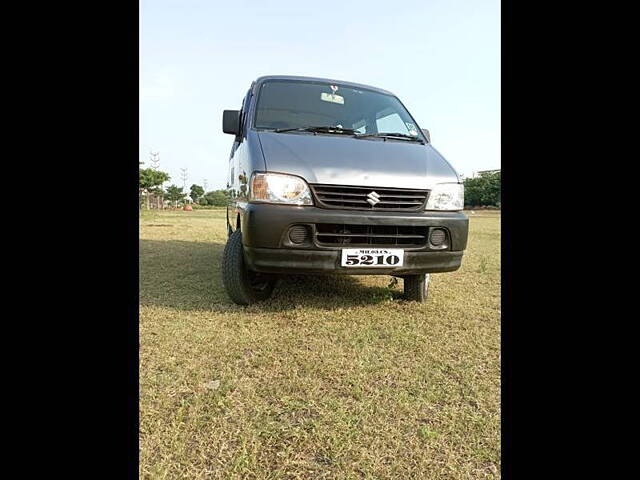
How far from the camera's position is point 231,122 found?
137 inches

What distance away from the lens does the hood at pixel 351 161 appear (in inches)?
96.5

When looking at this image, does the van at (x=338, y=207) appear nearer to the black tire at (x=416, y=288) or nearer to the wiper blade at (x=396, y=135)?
the wiper blade at (x=396, y=135)

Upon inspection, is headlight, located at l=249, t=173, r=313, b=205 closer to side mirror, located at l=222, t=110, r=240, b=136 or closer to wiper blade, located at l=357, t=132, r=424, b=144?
wiper blade, located at l=357, t=132, r=424, b=144

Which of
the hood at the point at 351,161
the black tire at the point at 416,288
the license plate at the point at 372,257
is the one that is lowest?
the black tire at the point at 416,288

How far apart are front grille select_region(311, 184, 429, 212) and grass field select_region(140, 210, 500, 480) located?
0.81 metres

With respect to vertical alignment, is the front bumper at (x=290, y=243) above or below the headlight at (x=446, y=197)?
below

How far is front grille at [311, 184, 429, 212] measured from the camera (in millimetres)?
2445

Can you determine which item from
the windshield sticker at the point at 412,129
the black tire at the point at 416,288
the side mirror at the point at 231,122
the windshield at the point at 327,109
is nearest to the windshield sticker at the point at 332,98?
the windshield at the point at 327,109

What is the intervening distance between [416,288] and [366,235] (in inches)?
37.1

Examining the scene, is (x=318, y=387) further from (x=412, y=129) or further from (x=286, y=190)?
(x=412, y=129)

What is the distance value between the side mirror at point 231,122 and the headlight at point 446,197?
194 centimetres
